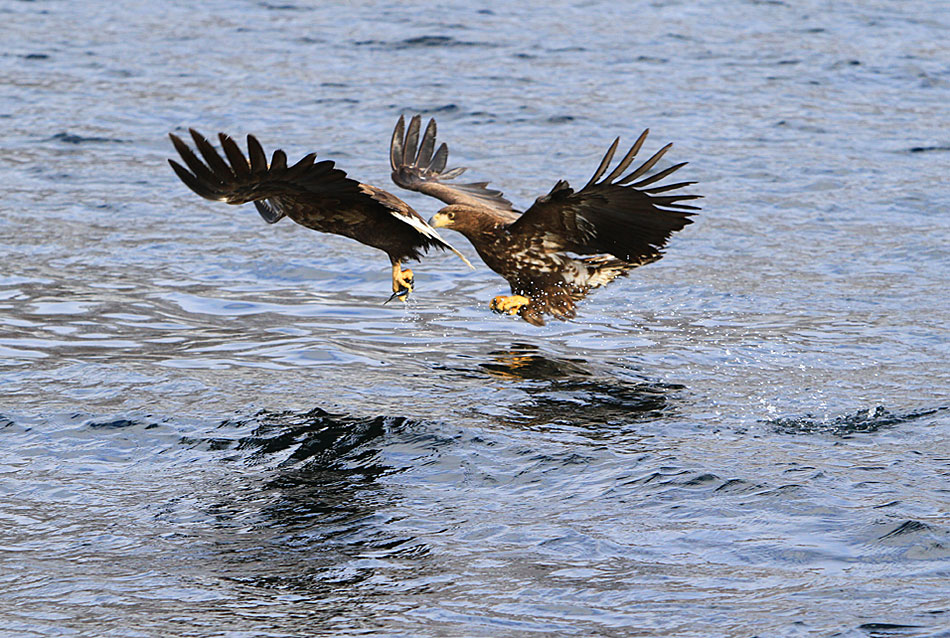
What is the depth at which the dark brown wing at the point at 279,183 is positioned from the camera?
636 centimetres

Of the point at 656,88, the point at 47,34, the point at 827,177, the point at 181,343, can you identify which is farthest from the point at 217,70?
the point at 181,343

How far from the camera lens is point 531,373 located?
25.0 feet

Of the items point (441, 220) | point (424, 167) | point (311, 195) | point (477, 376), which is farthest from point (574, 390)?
point (424, 167)

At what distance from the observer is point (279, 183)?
6.68 meters

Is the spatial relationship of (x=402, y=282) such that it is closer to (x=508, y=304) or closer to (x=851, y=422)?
(x=508, y=304)

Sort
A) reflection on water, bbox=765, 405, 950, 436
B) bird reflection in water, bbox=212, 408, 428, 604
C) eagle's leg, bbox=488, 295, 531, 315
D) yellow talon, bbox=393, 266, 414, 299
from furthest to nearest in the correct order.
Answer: eagle's leg, bbox=488, 295, 531, 315, yellow talon, bbox=393, 266, 414, 299, reflection on water, bbox=765, 405, 950, 436, bird reflection in water, bbox=212, 408, 428, 604

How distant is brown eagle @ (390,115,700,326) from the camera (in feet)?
22.9

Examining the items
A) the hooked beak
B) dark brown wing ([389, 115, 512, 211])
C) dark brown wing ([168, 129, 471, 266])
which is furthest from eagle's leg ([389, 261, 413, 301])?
dark brown wing ([389, 115, 512, 211])

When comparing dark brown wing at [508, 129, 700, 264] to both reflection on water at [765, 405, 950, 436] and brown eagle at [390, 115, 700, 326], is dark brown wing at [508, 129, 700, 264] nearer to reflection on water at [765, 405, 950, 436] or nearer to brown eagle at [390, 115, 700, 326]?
brown eagle at [390, 115, 700, 326]

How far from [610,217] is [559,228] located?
1.11 ft

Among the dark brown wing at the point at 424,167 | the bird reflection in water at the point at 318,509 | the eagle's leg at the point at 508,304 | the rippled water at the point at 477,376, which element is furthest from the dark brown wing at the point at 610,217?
the bird reflection in water at the point at 318,509

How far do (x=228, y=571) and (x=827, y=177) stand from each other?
8.37m

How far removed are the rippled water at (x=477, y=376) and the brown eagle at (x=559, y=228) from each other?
0.42 meters

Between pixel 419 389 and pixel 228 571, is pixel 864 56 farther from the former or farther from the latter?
pixel 228 571
